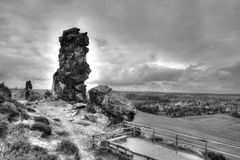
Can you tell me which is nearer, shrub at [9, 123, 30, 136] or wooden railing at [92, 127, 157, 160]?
wooden railing at [92, 127, 157, 160]

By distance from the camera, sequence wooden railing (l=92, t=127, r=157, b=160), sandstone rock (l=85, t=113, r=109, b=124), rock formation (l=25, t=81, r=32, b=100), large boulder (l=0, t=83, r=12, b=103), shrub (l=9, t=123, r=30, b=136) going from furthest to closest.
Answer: rock formation (l=25, t=81, r=32, b=100) → sandstone rock (l=85, t=113, r=109, b=124) → large boulder (l=0, t=83, r=12, b=103) → shrub (l=9, t=123, r=30, b=136) → wooden railing (l=92, t=127, r=157, b=160)

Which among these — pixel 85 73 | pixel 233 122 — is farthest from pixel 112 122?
pixel 233 122

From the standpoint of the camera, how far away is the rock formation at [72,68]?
41069mm

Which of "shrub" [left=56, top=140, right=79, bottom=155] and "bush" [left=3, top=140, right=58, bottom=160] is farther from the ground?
"bush" [left=3, top=140, right=58, bottom=160]

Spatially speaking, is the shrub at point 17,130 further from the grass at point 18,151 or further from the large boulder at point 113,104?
the large boulder at point 113,104

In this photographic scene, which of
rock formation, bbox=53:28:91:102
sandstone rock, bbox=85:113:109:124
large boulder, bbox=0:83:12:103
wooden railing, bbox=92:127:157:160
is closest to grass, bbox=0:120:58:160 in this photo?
wooden railing, bbox=92:127:157:160

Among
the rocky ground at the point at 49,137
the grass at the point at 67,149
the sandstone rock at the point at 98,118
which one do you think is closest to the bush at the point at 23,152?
the rocky ground at the point at 49,137

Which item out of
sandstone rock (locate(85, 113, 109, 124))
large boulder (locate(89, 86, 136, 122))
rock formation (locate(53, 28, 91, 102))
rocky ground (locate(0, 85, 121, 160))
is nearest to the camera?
rocky ground (locate(0, 85, 121, 160))

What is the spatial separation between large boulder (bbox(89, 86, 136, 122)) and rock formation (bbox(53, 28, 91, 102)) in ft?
59.5

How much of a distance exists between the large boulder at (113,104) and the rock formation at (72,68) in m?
18.1

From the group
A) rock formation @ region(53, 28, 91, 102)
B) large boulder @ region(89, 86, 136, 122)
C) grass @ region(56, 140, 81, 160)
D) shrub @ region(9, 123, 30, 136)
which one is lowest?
grass @ region(56, 140, 81, 160)

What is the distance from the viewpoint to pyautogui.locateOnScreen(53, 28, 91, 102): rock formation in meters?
41.1

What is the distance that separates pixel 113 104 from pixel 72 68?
24092mm

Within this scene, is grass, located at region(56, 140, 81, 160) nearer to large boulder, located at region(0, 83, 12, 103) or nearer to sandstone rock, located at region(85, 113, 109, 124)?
large boulder, located at region(0, 83, 12, 103)
